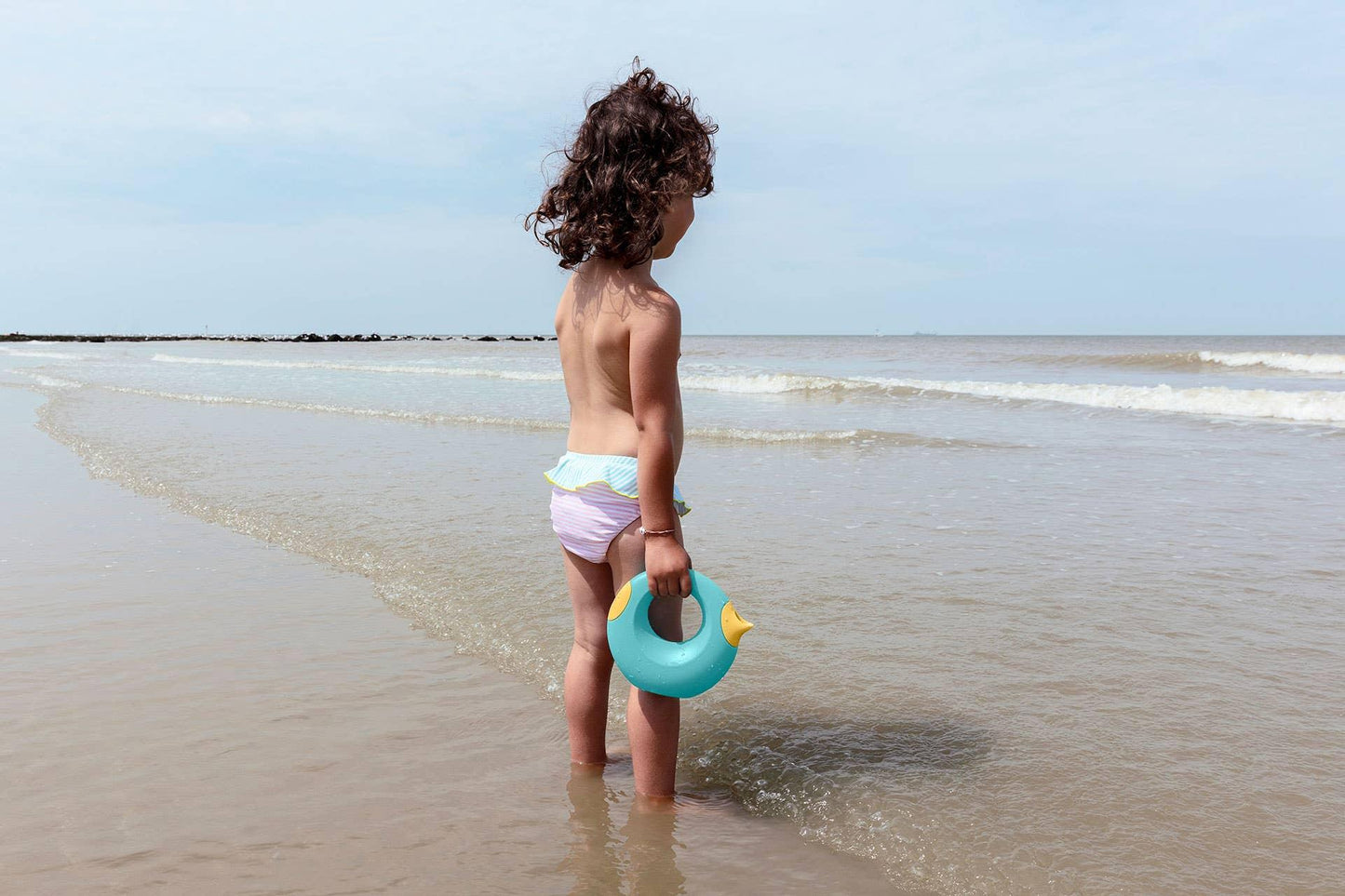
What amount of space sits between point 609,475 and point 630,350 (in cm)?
36

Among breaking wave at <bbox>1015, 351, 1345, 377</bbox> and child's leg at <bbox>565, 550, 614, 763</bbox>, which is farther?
breaking wave at <bbox>1015, 351, 1345, 377</bbox>

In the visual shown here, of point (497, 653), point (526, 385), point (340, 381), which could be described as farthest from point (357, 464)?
point (340, 381)

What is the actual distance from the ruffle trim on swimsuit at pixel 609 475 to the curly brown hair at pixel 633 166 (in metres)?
0.52

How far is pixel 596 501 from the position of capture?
8.80 ft

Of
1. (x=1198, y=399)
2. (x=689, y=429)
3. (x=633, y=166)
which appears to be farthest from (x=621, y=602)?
(x=1198, y=399)

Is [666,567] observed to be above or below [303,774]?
above

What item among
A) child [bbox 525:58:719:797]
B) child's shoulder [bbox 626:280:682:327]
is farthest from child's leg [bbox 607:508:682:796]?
child's shoulder [bbox 626:280:682:327]

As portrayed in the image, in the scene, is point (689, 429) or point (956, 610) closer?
point (956, 610)

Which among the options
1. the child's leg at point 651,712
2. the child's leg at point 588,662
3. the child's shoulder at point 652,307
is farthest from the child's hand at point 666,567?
the child's shoulder at point 652,307

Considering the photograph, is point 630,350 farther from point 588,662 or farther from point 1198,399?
point 1198,399

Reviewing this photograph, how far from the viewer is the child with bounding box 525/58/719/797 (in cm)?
250

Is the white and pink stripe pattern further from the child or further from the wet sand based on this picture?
the wet sand

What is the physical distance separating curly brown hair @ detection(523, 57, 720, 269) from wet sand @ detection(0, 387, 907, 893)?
5.04 feet

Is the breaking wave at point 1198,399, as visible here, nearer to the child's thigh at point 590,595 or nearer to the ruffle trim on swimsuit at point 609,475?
the child's thigh at point 590,595
